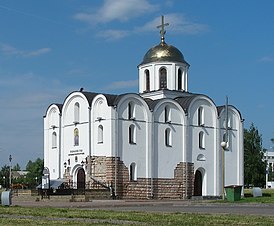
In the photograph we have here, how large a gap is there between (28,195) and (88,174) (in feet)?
17.9

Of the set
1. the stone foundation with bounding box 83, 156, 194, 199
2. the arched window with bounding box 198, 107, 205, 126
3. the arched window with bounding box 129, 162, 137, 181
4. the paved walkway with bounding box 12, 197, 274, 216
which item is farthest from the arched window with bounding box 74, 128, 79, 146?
the arched window with bounding box 198, 107, 205, 126

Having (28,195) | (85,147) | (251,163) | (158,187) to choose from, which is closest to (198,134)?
(158,187)

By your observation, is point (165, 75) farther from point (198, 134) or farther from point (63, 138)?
point (63, 138)

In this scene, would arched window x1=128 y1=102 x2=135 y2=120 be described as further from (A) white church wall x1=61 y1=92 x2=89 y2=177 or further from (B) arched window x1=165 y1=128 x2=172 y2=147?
(B) arched window x1=165 y1=128 x2=172 y2=147

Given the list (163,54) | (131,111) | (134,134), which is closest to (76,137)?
(134,134)

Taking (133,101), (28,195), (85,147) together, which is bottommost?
(28,195)

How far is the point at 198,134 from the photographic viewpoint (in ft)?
201

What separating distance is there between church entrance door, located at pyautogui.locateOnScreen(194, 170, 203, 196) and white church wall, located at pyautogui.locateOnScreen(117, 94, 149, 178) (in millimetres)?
6550

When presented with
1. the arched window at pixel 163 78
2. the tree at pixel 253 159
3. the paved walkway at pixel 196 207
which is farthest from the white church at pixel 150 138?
the tree at pixel 253 159

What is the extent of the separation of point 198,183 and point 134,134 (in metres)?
9.10

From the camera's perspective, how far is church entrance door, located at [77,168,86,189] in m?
57.0

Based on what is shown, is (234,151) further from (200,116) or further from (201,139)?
(200,116)

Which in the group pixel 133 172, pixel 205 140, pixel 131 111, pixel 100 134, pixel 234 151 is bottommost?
pixel 133 172

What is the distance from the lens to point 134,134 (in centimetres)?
5666
